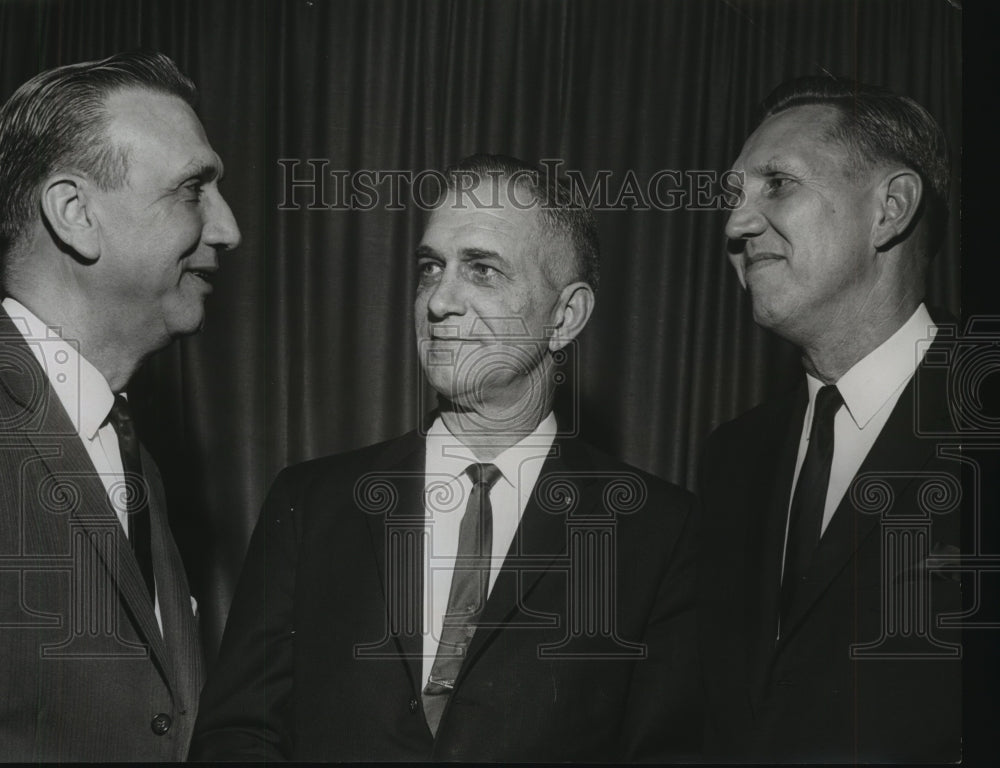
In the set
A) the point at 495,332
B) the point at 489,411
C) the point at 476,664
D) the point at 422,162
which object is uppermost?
the point at 422,162

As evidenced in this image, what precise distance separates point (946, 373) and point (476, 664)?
1380 millimetres

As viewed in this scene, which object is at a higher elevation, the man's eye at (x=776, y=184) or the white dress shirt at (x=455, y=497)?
the man's eye at (x=776, y=184)

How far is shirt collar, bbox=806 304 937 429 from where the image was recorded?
2791mm

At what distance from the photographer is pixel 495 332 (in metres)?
2.74

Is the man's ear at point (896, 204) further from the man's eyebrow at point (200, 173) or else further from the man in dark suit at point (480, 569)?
the man's eyebrow at point (200, 173)

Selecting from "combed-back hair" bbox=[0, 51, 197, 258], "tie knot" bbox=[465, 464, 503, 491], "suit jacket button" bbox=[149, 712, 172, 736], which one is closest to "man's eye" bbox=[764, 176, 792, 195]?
"tie knot" bbox=[465, 464, 503, 491]

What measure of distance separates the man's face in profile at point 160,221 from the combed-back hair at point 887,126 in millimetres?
1407

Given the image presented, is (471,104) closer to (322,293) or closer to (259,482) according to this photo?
(322,293)

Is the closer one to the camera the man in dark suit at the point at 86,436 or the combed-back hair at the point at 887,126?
the man in dark suit at the point at 86,436

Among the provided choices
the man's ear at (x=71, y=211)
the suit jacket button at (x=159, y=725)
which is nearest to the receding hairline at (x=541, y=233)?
the man's ear at (x=71, y=211)

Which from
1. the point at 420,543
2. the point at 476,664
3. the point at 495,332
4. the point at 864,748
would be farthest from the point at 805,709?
the point at 495,332

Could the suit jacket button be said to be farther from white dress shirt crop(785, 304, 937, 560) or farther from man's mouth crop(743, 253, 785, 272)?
man's mouth crop(743, 253, 785, 272)

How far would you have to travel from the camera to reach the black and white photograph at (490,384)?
8.88 feet

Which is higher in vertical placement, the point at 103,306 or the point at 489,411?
the point at 103,306
